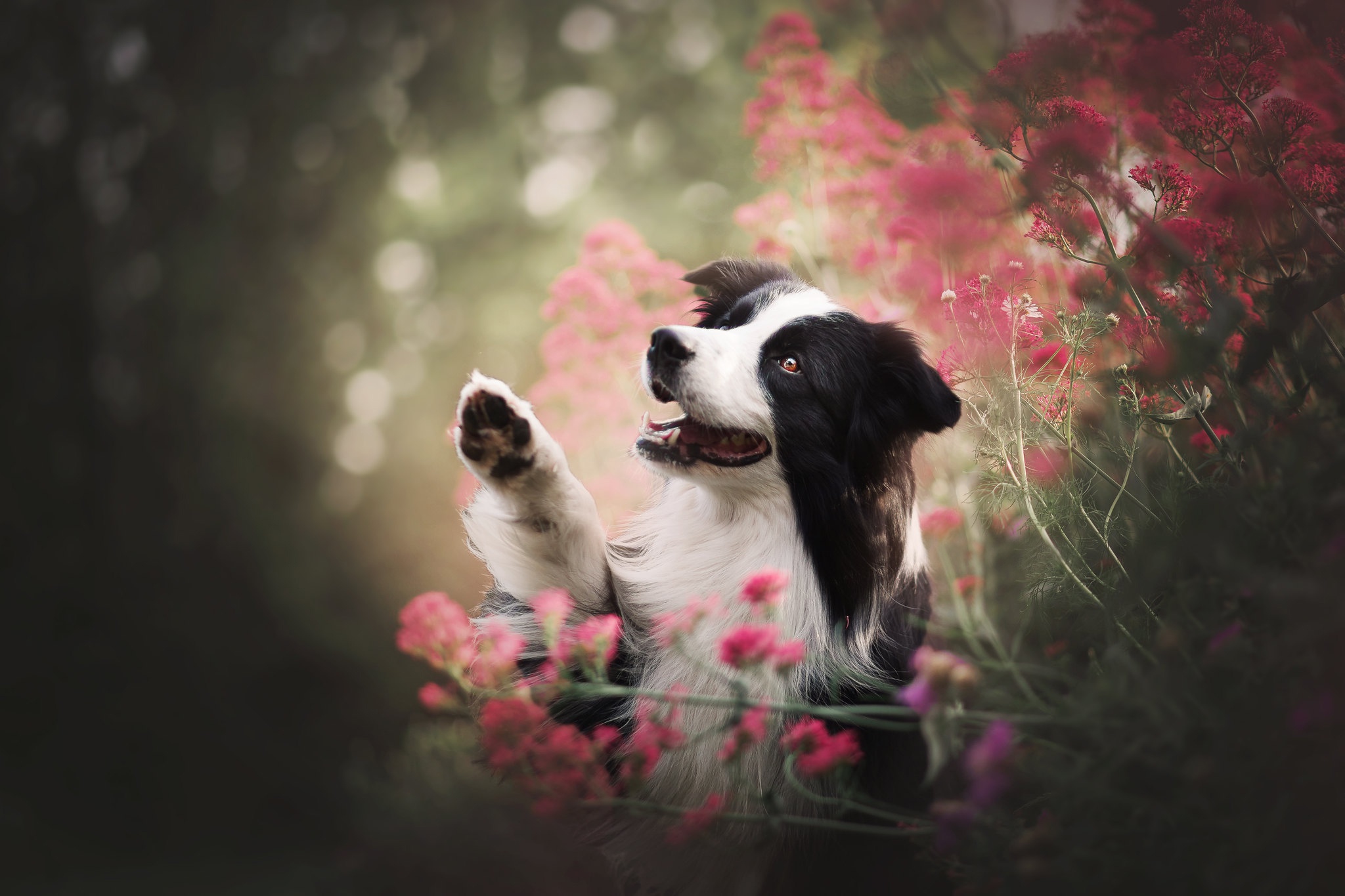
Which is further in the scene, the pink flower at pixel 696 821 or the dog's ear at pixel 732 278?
the dog's ear at pixel 732 278

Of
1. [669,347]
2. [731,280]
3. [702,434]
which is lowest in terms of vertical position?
[702,434]

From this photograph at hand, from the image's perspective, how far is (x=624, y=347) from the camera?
2656 mm

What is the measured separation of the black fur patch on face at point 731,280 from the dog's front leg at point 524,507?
633 mm

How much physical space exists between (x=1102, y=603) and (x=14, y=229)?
3619mm

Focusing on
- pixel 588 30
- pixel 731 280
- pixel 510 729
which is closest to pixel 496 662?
pixel 510 729

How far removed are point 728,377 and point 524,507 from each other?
1.49ft

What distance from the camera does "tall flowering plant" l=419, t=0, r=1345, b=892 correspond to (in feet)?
2.79

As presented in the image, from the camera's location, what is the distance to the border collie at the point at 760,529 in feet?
5.02

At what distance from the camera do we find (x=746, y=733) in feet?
3.09

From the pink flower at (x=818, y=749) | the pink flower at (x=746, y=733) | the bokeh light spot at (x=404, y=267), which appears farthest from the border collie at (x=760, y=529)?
the bokeh light spot at (x=404, y=267)

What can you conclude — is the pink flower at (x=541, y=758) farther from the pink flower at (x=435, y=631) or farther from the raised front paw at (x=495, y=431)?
the raised front paw at (x=495, y=431)

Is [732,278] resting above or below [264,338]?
below

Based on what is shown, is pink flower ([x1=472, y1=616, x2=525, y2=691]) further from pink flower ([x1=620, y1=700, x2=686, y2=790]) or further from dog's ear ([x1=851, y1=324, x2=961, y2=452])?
dog's ear ([x1=851, y1=324, x2=961, y2=452])

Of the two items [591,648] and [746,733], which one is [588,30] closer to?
[591,648]
